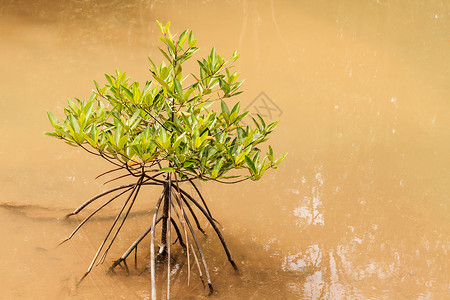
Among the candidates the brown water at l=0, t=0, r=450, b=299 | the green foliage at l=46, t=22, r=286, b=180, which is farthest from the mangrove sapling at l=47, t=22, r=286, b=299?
the brown water at l=0, t=0, r=450, b=299

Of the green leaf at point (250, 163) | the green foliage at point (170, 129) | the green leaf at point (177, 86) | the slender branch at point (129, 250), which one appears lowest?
the slender branch at point (129, 250)

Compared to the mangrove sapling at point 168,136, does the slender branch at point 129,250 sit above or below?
below

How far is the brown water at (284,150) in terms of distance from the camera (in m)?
2.81

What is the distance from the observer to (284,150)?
161 inches

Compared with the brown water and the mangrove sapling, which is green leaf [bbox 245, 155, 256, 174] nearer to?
the mangrove sapling

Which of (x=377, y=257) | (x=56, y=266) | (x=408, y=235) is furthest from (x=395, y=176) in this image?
(x=56, y=266)

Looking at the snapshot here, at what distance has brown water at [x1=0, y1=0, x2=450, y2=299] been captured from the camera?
2.81 meters

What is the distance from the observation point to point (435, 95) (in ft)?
16.6

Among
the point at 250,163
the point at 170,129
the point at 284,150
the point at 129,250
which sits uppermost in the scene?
the point at 284,150

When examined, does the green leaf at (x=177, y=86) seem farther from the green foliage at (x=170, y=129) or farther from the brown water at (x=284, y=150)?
the brown water at (x=284, y=150)

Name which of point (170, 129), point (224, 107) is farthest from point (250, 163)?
point (170, 129)

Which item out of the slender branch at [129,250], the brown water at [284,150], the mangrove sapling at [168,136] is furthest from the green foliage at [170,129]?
the brown water at [284,150]

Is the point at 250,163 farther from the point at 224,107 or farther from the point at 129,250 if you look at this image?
the point at 129,250

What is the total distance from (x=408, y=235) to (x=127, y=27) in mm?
4471
